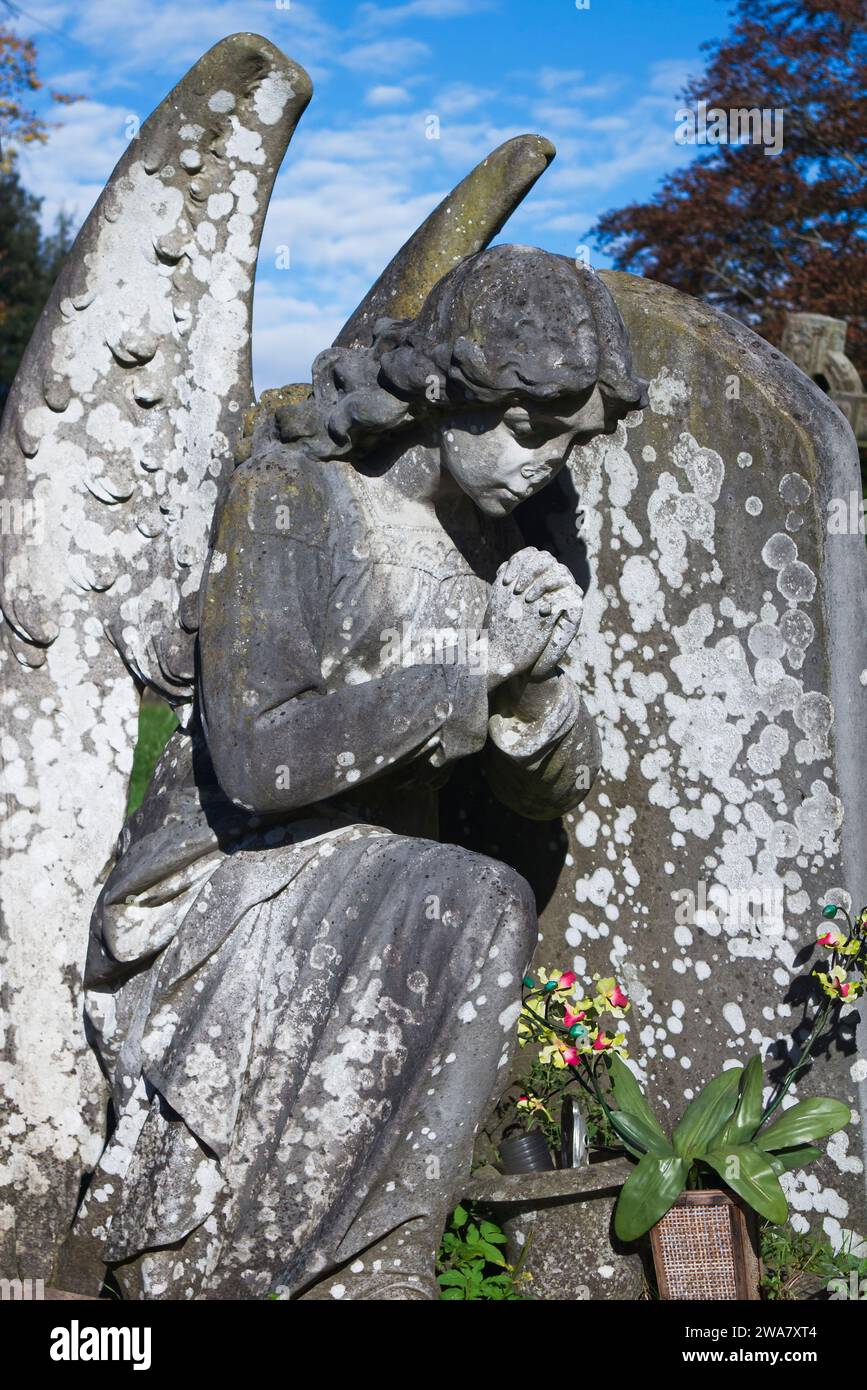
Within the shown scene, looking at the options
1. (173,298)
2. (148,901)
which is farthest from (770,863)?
(173,298)

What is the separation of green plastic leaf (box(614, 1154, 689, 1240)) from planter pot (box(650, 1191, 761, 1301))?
0.12 feet

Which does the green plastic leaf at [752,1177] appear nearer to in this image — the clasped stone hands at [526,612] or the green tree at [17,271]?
Result: the clasped stone hands at [526,612]

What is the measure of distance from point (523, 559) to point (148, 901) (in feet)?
3.50

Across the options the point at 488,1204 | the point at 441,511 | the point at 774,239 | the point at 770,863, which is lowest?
the point at 488,1204

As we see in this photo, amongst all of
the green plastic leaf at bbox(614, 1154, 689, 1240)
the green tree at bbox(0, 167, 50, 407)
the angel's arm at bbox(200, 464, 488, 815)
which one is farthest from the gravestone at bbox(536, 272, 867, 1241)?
the green tree at bbox(0, 167, 50, 407)

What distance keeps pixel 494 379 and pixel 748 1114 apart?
1.64 m

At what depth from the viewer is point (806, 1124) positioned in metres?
3.26

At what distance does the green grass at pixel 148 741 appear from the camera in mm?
8875

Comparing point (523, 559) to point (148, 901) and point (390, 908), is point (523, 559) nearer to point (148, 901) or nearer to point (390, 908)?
point (390, 908)

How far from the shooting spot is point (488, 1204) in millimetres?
3270

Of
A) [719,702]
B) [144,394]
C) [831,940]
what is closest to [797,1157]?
[831,940]

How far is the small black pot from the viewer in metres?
3.42

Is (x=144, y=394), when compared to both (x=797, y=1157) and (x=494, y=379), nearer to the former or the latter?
(x=494, y=379)

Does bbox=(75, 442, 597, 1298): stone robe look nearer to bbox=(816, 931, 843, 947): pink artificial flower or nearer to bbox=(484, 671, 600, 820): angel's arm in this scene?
bbox=(484, 671, 600, 820): angel's arm
